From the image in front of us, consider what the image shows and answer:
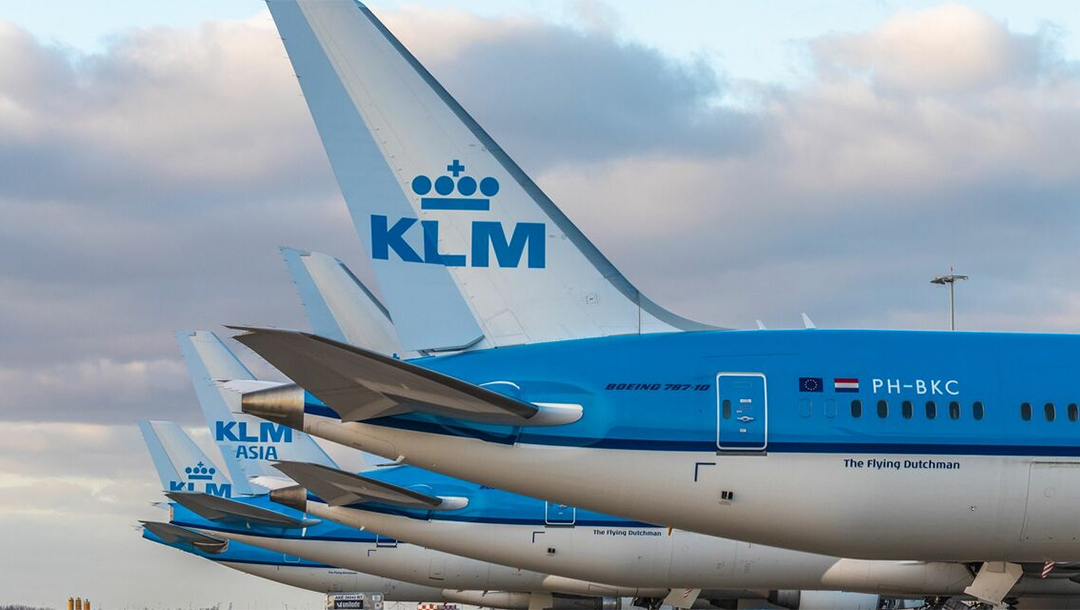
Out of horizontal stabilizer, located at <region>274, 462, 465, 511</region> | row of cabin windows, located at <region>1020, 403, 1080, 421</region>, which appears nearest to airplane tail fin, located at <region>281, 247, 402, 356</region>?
horizontal stabilizer, located at <region>274, 462, 465, 511</region>

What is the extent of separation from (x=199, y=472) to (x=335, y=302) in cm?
1841

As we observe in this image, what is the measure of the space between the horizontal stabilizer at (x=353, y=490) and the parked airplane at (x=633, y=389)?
37.9 ft

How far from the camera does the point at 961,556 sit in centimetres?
1694

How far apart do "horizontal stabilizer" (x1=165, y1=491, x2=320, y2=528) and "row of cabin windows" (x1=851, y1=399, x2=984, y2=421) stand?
20.1 metres

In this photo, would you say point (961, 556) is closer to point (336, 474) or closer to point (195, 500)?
point (336, 474)

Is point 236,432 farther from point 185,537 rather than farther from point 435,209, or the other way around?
point 435,209

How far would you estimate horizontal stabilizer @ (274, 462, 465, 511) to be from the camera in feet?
87.1

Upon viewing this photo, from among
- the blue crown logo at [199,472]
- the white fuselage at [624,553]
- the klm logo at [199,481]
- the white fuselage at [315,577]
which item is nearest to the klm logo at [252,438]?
the white fuselage at [315,577]

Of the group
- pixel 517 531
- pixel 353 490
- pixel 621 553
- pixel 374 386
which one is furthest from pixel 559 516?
pixel 374 386

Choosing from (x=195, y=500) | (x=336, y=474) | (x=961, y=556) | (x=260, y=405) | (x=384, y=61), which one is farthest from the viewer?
(x=195, y=500)

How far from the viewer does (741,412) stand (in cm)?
1559

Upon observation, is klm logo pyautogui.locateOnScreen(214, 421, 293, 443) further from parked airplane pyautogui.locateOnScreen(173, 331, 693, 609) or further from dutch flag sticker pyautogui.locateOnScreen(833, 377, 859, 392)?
dutch flag sticker pyautogui.locateOnScreen(833, 377, 859, 392)

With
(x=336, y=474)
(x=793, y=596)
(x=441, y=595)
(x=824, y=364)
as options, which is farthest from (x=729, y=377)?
(x=441, y=595)

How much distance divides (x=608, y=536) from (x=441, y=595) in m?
13.3
